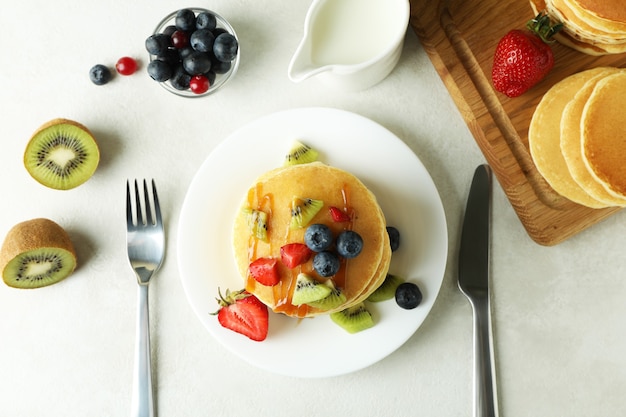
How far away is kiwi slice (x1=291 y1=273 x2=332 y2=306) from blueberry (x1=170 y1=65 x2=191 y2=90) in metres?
0.70

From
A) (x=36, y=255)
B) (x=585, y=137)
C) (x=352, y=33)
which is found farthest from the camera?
(x=36, y=255)

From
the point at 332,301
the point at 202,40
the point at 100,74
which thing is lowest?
the point at 332,301

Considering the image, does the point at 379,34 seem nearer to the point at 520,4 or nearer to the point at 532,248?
the point at 520,4

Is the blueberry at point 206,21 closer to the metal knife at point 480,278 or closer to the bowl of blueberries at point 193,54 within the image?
the bowl of blueberries at point 193,54

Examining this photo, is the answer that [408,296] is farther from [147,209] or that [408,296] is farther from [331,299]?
[147,209]

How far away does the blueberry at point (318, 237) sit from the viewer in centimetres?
143

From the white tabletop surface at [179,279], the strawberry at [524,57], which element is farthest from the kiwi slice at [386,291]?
the strawberry at [524,57]

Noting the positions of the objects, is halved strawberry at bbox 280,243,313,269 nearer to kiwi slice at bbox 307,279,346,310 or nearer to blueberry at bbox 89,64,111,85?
kiwi slice at bbox 307,279,346,310

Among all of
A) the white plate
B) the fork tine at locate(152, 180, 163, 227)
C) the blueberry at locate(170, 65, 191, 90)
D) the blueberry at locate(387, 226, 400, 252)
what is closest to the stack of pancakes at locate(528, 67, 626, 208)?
the white plate

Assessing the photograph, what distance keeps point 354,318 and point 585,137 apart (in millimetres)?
794

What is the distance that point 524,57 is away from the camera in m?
1.57

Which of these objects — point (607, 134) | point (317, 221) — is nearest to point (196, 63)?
point (317, 221)

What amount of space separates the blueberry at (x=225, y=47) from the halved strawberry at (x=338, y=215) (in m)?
0.58

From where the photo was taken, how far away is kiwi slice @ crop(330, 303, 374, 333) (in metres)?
1.68
